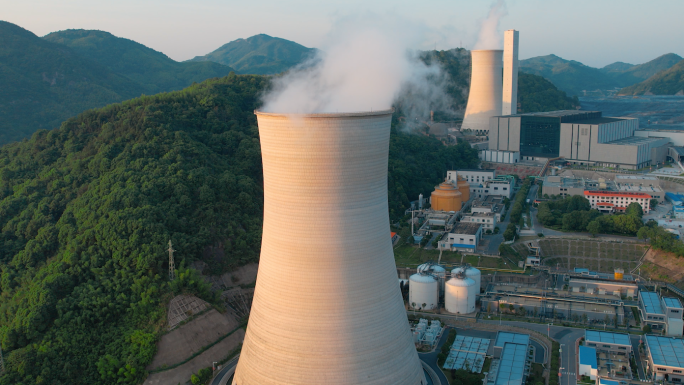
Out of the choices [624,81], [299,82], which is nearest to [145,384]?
[299,82]

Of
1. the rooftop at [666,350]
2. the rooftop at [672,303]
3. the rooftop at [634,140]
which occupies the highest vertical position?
the rooftop at [634,140]

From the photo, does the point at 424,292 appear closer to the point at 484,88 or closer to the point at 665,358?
the point at 665,358

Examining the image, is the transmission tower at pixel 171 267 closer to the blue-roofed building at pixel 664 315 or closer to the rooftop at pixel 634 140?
the blue-roofed building at pixel 664 315

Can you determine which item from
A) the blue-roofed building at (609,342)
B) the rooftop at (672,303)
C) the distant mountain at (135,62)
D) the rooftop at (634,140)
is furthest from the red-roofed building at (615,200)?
the distant mountain at (135,62)

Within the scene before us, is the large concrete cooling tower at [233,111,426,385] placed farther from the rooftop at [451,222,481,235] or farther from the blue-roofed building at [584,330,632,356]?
the rooftop at [451,222,481,235]

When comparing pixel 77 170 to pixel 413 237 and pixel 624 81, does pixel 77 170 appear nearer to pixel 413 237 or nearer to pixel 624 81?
pixel 413 237

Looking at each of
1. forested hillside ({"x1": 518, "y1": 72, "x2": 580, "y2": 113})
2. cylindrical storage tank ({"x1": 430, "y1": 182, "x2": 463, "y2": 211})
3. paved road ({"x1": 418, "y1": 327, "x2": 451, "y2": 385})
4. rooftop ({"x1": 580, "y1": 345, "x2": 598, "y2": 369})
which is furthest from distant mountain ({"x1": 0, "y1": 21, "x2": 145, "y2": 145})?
rooftop ({"x1": 580, "y1": 345, "x2": 598, "y2": 369})
